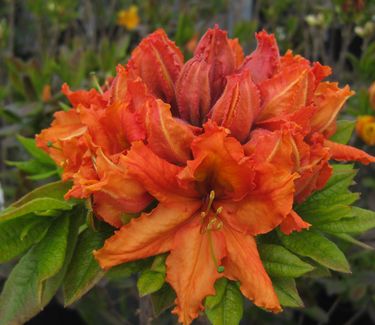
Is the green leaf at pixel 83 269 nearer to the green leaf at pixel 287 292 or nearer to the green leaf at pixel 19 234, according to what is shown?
the green leaf at pixel 19 234

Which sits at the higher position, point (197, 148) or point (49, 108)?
point (197, 148)

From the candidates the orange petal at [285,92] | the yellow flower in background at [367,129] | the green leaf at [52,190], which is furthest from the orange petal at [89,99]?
the yellow flower in background at [367,129]

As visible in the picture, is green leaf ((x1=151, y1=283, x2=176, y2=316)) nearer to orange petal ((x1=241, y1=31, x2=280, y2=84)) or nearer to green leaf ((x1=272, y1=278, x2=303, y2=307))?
green leaf ((x1=272, y1=278, x2=303, y2=307))

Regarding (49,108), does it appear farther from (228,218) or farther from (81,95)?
(228,218)

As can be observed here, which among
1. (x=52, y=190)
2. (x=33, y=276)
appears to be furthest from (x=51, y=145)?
(x=33, y=276)

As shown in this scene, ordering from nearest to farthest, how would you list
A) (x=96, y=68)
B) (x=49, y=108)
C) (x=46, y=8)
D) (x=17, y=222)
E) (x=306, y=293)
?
(x=17, y=222)
(x=306, y=293)
(x=49, y=108)
(x=96, y=68)
(x=46, y=8)

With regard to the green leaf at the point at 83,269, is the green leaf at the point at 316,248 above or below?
above

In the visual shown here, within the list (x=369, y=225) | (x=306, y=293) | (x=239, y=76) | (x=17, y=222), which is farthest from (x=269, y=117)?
(x=306, y=293)
